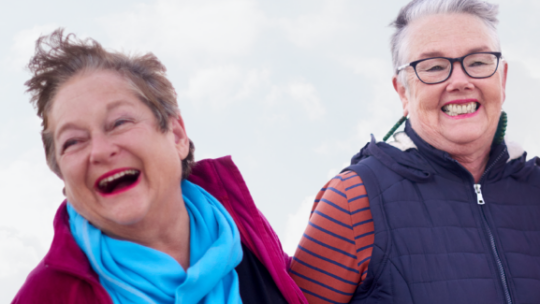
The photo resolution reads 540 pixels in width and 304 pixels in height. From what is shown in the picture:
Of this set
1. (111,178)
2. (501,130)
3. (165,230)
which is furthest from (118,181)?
(501,130)

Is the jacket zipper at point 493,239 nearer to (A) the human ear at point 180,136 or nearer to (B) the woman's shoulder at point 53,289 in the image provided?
(A) the human ear at point 180,136

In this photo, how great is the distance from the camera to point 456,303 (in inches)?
90.4

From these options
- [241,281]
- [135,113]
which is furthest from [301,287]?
[135,113]

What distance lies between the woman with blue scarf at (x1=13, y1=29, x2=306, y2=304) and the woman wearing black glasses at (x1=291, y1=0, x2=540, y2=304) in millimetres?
359

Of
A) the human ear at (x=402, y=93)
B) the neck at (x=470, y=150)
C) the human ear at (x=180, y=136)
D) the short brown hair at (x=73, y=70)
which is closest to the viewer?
the short brown hair at (x=73, y=70)

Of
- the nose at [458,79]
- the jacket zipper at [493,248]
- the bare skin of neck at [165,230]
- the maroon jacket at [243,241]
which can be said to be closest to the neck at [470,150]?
the jacket zipper at [493,248]

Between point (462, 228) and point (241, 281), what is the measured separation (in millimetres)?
1142

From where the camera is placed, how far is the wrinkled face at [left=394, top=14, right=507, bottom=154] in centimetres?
257

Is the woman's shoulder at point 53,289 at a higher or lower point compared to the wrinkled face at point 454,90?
lower

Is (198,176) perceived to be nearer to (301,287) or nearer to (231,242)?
(231,242)

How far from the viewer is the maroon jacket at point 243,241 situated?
1.81 metres

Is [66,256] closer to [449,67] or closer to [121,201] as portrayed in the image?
[121,201]

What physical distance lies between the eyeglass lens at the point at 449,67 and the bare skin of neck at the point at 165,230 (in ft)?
4.72

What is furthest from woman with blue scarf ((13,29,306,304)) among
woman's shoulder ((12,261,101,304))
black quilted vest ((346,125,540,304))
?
black quilted vest ((346,125,540,304))
